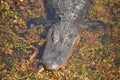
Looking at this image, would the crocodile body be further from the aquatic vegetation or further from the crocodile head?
the aquatic vegetation

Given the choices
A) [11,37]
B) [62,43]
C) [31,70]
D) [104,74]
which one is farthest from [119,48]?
[11,37]

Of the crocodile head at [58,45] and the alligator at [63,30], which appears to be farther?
the alligator at [63,30]

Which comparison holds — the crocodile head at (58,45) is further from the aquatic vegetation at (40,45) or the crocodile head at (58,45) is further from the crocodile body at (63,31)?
the aquatic vegetation at (40,45)

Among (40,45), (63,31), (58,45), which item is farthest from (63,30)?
(40,45)

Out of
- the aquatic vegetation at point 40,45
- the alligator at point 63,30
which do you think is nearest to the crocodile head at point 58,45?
the alligator at point 63,30

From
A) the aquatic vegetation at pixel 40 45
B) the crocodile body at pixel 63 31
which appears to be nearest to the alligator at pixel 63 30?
the crocodile body at pixel 63 31

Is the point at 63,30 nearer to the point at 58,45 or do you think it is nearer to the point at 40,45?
the point at 58,45

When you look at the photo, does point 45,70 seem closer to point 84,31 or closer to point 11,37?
point 11,37
